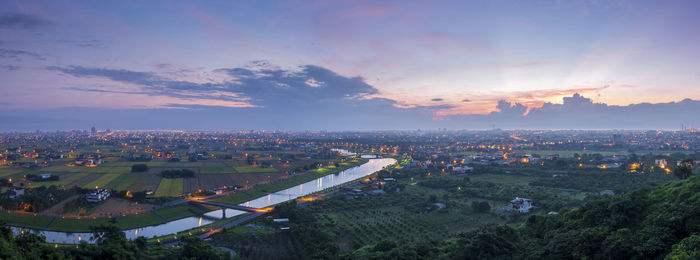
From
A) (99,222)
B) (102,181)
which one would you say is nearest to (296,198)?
(99,222)

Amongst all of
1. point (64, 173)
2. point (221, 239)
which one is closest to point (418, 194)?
point (221, 239)

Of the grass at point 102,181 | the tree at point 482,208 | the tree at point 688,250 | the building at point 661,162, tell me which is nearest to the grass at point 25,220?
the grass at point 102,181

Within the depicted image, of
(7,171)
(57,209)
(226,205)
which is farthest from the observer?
(7,171)

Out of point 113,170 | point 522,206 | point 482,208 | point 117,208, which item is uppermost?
point 113,170

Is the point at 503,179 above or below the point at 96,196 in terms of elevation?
below

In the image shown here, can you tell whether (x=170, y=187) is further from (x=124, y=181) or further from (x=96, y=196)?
(x=96, y=196)

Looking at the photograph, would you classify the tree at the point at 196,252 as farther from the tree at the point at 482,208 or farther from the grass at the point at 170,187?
the grass at the point at 170,187
